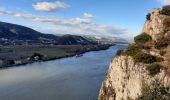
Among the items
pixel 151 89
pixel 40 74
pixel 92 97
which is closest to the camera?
pixel 151 89

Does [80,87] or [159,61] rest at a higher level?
[159,61]

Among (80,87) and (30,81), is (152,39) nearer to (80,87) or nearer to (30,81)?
(80,87)

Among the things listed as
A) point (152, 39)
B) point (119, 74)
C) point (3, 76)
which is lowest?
point (3, 76)

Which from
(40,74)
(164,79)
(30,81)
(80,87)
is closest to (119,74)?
(164,79)

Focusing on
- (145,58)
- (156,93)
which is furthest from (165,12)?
(156,93)

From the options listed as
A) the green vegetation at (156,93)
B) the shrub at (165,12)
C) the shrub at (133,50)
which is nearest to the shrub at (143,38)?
the shrub at (133,50)

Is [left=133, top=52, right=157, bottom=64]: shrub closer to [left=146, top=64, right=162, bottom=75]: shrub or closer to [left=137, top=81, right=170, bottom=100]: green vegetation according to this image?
[left=146, top=64, right=162, bottom=75]: shrub

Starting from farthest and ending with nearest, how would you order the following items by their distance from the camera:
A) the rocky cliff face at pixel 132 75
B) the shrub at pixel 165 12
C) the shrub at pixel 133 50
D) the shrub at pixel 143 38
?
the shrub at pixel 165 12, the shrub at pixel 143 38, the shrub at pixel 133 50, the rocky cliff face at pixel 132 75

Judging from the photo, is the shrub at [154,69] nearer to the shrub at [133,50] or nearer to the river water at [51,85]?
the shrub at [133,50]

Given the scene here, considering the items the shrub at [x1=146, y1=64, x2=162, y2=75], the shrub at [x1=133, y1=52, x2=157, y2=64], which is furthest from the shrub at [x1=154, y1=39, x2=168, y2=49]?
the shrub at [x1=146, y1=64, x2=162, y2=75]
